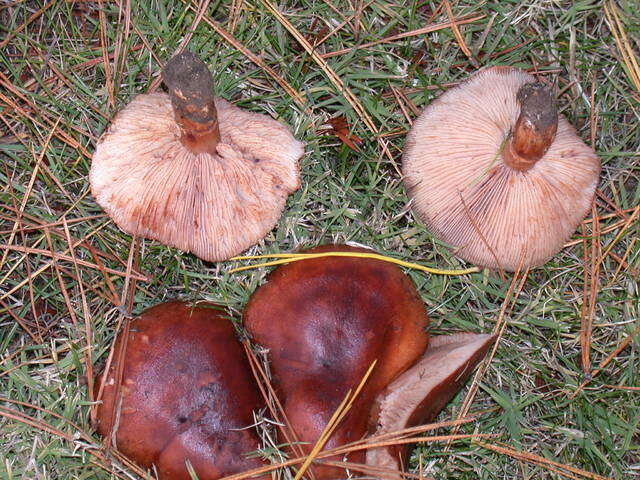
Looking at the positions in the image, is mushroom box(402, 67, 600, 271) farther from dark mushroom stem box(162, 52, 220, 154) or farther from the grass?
dark mushroom stem box(162, 52, 220, 154)

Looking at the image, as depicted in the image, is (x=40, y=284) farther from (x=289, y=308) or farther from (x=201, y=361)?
(x=289, y=308)

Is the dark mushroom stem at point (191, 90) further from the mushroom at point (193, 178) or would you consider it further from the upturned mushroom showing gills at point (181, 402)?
the upturned mushroom showing gills at point (181, 402)

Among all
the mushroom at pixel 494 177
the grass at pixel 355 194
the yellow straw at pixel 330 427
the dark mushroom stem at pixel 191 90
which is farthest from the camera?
the grass at pixel 355 194

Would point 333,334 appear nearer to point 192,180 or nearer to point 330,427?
point 330,427

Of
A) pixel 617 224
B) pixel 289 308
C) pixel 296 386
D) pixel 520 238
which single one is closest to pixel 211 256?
pixel 289 308

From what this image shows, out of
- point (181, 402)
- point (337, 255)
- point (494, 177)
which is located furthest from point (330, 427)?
point (494, 177)

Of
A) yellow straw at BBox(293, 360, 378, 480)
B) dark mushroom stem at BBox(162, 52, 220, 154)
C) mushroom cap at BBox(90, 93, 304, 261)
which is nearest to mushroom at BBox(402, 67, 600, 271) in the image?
mushroom cap at BBox(90, 93, 304, 261)

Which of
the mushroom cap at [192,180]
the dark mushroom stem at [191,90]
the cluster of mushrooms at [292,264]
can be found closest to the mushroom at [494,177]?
the cluster of mushrooms at [292,264]
